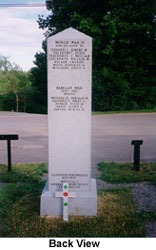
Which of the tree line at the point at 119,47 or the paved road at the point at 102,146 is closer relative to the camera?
the paved road at the point at 102,146

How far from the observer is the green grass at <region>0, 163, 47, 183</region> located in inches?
234

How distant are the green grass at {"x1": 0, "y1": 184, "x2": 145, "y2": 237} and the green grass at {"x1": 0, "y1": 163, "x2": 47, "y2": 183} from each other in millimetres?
846

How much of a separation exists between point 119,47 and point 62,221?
2248 centimetres

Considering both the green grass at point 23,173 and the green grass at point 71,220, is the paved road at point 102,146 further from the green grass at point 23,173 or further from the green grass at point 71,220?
the green grass at point 71,220

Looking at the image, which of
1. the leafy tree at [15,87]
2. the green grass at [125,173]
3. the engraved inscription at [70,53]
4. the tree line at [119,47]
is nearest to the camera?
the engraved inscription at [70,53]

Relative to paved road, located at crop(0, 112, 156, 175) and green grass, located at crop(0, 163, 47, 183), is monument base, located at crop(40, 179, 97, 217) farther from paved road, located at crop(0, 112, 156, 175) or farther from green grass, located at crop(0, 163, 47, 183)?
paved road, located at crop(0, 112, 156, 175)

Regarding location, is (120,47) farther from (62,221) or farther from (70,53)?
(62,221)

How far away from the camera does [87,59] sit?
13.3 ft

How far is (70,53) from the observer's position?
4.06 m

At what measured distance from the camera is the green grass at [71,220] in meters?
3.73

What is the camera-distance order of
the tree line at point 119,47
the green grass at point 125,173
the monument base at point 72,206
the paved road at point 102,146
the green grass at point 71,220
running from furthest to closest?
the tree line at point 119,47, the paved road at point 102,146, the green grass at point 125,173, the monument base at point 72,206, the green grass at point 71,220

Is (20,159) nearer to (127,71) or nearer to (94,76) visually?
(94,76)

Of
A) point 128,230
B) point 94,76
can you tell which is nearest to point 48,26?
point 94,76

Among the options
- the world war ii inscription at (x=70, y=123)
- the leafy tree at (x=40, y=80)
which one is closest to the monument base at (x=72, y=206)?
the world war ii inscription at (x=70, y=123)
